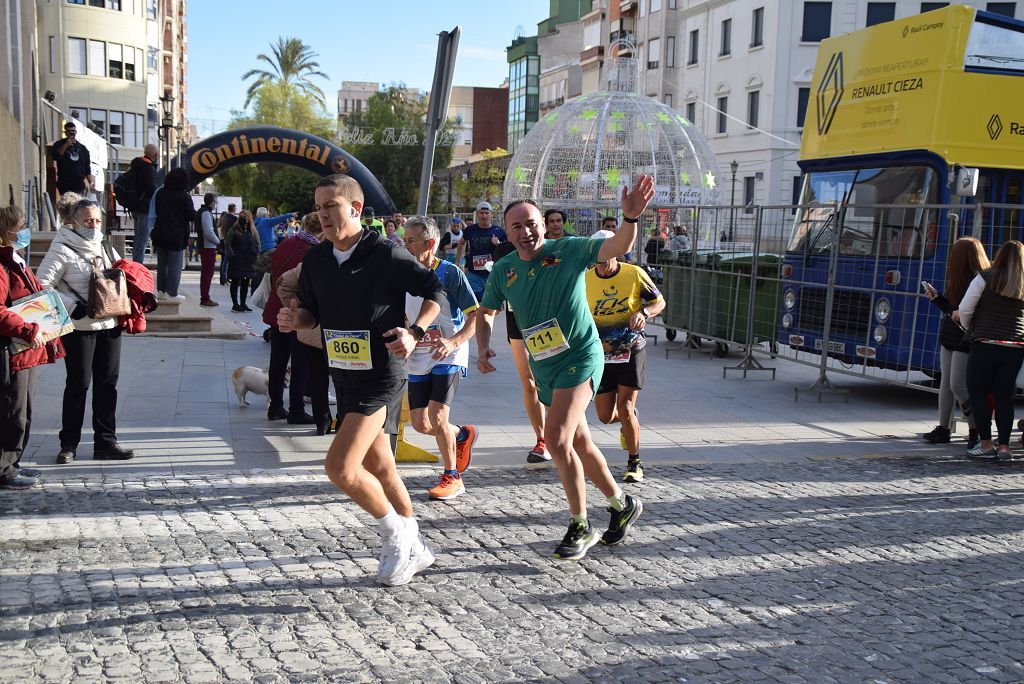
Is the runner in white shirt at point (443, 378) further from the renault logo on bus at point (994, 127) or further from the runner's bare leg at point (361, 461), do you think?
the renault logo on bus at point (994, 127)

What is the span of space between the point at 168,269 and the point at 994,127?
10.7 metres

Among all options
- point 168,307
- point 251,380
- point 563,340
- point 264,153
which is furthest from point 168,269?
point 563,340

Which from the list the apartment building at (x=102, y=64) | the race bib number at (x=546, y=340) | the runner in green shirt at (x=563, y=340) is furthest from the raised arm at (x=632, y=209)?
the apartment building at (x=102, y=64)

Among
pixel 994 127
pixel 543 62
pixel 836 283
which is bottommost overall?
pixel 836 283

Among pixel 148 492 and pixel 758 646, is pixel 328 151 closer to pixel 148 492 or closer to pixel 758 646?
pixel 148 492

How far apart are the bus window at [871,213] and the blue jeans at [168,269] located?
845 centimetres

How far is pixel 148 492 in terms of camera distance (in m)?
6.62

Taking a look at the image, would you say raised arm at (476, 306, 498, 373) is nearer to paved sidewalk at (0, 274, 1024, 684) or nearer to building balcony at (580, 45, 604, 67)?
paved sidewalk at (0, 274, 1024, 684)

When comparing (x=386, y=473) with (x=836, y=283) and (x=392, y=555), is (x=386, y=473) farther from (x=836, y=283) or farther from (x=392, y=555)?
(x=836, y=283)

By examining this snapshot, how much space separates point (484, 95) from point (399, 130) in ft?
108

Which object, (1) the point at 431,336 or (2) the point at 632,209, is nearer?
(2) the point at 632,209

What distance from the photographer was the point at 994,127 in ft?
35.6

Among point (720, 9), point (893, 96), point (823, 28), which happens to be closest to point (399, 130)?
point (720, 9)

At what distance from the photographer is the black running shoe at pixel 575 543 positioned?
5.50 m
